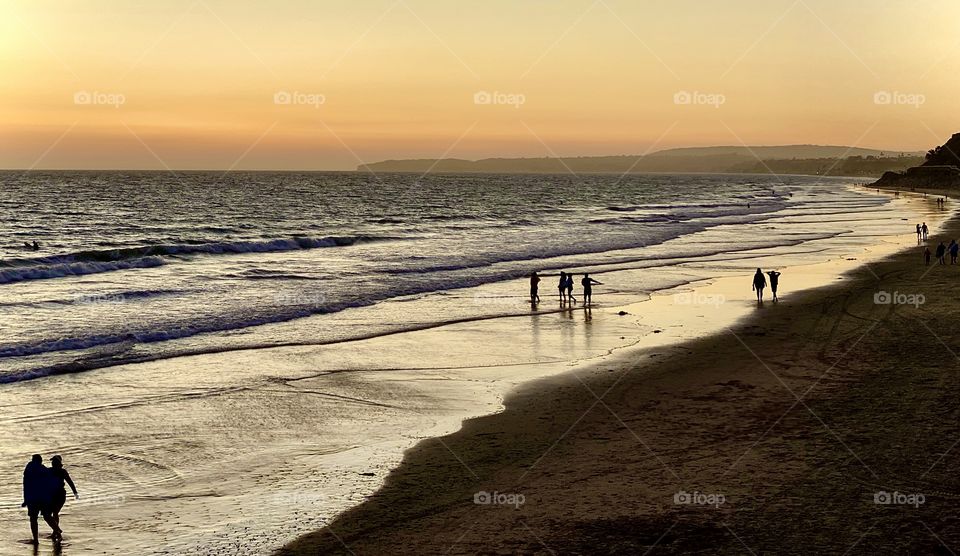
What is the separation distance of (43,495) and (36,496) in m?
0.08

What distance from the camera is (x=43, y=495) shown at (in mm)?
11617

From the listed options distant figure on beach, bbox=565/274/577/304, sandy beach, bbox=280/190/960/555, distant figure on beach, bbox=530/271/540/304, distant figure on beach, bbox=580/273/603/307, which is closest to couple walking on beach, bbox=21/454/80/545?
sandy beach, bbox=280/190/960/555

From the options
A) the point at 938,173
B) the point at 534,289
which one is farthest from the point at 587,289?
the point at 938,173

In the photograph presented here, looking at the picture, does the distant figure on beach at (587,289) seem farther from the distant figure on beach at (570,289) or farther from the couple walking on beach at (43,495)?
the couple walking on beach at (43,495)

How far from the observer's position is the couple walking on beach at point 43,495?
1155cm

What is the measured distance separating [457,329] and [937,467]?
16.5 metres

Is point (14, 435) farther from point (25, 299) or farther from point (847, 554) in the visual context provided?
point (25, 299)

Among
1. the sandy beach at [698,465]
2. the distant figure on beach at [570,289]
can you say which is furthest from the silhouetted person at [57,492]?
the distant figure on beach at [570,289]

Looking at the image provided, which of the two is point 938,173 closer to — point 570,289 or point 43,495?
point 570,289

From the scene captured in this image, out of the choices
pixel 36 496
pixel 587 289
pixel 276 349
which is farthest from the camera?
pixel 587 289

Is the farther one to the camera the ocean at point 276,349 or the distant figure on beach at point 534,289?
the distant figure on beach at point 534,289

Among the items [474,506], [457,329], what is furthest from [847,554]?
[457,329]

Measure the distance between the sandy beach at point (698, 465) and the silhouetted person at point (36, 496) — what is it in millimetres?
3306

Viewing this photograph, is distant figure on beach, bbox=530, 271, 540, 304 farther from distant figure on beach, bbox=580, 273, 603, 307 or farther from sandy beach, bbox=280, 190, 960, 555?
sandy beach, bbox=280, 190, 960, 555
